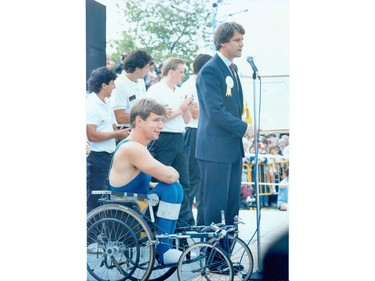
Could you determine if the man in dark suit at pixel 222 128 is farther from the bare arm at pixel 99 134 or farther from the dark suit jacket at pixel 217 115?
the bare arm at pixel 99 134

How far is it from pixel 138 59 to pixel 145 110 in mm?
308

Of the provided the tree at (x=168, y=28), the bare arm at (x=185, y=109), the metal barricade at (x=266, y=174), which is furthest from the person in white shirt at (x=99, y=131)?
the metal barricade at (x=266, y=174)

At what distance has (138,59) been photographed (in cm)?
352

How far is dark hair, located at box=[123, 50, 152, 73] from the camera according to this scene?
3514mm

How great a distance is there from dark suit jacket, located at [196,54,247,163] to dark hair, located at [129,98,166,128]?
0.24 metres

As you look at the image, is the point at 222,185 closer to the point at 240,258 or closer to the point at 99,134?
the point at 240,258

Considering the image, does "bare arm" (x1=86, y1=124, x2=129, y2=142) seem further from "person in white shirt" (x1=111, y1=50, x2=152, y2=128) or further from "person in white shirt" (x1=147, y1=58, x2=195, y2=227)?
"person in white shirt" (x1=147, y1=58, x2=195, y2=227)

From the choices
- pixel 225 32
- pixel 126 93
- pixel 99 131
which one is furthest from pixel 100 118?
pixel 225 32

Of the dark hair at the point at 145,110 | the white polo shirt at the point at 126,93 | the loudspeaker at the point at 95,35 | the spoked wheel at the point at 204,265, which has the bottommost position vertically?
the spoked wheel at the point at 204,265

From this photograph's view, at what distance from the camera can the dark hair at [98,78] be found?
3.46m

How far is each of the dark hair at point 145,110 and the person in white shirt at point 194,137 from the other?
18 centimetres

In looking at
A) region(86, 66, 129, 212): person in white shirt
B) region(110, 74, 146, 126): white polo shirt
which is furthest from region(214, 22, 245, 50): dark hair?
region(86, 66, 129, 212): person in white shirt
